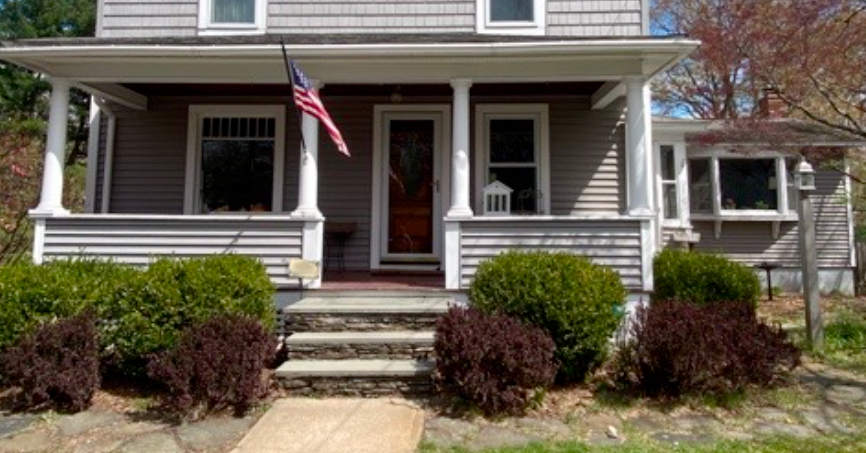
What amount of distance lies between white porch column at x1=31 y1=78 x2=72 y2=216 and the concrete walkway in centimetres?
402

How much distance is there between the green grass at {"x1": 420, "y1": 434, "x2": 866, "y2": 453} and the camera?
3736 millimetres

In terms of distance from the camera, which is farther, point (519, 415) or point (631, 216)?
point (631, 216)

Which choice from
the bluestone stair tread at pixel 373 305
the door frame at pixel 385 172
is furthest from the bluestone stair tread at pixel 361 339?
the door frame at pixel 385 172

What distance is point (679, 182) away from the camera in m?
11.3

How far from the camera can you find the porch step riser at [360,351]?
5.18 m

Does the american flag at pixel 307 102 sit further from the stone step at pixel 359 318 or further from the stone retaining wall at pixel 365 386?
the stone retaining wall at pixel 365 386

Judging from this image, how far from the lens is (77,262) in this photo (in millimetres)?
5660

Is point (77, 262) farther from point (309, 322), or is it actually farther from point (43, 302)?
point (309, 322)

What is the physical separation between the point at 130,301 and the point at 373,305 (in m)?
2.18

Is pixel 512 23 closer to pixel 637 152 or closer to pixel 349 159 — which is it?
pixel 637 152

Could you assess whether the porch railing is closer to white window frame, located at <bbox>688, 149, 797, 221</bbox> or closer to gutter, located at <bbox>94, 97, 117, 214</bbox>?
gutter, located at <bbox>94, 97, 117, 214</bbox>

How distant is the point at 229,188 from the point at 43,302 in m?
3.65

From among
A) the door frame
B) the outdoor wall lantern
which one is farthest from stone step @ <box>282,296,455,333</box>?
the outdoor wall lantern

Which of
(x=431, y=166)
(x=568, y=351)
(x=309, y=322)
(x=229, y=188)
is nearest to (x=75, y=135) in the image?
(x=229, y=188)
